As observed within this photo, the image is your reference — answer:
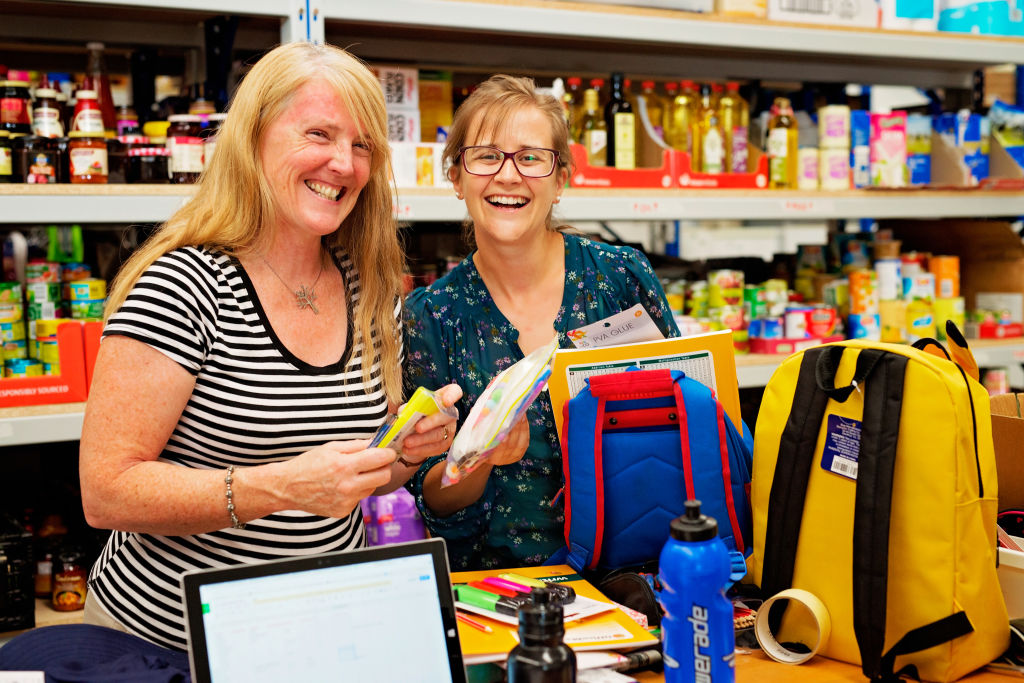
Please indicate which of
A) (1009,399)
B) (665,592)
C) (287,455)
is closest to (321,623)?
(665,592)

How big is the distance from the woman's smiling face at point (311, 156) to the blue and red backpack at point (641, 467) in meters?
0.56

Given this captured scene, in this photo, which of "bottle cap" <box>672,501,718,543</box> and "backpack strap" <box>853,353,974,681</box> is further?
"backpack strap" <box>853,353,974,681</box>

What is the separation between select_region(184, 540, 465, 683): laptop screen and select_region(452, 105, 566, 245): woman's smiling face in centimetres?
97

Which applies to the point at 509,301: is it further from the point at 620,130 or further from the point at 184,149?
the point at 620,130

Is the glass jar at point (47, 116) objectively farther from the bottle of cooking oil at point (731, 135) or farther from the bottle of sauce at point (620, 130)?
the bottle of cooking oil at point (731, 135)

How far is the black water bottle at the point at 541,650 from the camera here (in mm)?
1071

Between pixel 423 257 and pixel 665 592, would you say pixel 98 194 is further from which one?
pixel 665 592

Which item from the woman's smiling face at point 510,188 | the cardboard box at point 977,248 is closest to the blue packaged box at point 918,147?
the cardboard box at point 977,248

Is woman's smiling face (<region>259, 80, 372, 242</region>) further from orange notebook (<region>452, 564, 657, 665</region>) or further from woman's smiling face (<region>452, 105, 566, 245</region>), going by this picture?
orange notebook (<region>452, 564, 657, 665</region>)

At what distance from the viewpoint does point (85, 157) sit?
→ 8.09ft

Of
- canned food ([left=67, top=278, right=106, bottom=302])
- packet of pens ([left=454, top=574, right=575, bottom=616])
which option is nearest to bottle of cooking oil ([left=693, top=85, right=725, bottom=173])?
canned food ([left=67, top=278, right=106, bottom=302])

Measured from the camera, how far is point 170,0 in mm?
2438

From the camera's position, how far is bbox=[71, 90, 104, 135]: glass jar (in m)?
2.47

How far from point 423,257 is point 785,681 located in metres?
2.27
